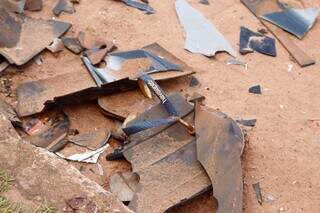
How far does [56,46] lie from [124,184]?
2255 mm

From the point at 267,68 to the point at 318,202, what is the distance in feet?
6.84

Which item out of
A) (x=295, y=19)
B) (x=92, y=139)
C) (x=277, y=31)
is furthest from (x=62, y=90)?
(x=295, y=19)

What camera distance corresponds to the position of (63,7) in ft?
24.1

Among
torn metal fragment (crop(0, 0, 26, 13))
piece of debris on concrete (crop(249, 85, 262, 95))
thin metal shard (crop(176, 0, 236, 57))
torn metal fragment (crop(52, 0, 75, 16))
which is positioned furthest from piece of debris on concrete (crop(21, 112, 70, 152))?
piece of debris on concrete (crop(249, 85, 262, 95))

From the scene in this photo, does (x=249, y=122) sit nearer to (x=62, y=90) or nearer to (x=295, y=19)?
(x=62, y=90)

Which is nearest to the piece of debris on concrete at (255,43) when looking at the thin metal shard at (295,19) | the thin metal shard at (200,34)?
the thin metal shard at (200,34)

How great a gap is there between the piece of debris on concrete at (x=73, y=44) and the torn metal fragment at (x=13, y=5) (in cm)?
73

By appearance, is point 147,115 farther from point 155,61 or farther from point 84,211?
point 84,211

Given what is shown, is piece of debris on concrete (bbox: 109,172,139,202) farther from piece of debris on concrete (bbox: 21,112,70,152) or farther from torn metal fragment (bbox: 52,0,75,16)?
torn metal fragment (bbox: 52,0,75,16)

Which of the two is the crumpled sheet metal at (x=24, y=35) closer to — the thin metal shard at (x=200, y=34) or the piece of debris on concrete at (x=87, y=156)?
the piece of debris on concrete at (x=87, y=156)

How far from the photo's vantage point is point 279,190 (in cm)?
539

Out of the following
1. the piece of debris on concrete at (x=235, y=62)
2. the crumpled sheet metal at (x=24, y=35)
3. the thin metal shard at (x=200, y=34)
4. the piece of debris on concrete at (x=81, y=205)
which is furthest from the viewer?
the thin metal shard at (x=200, y=34)

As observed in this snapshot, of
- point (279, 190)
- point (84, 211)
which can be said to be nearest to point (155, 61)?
point (279, 190)

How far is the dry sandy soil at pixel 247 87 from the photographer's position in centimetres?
543
